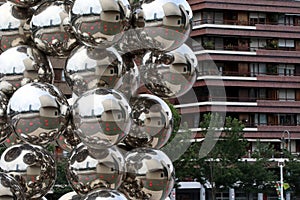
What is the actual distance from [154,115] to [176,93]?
0.17m

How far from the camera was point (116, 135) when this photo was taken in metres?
3.18

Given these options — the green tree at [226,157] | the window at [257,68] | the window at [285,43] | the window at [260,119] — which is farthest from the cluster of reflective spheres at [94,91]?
the window at [285,43]

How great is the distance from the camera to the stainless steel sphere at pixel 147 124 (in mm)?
3631

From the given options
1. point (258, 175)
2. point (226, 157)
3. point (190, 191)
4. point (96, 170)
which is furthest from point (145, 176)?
point (190, 191)

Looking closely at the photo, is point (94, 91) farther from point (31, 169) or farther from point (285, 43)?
point (285, 43)

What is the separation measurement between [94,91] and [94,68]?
16 cm

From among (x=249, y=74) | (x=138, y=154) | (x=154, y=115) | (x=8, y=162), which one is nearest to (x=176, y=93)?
(x=154, y=115)

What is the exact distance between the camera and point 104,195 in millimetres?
3168

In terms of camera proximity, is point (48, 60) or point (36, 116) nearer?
point (36, 116)

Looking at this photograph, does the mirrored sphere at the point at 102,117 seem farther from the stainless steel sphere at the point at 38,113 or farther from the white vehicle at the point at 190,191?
the white vehicle at the point at 190,191

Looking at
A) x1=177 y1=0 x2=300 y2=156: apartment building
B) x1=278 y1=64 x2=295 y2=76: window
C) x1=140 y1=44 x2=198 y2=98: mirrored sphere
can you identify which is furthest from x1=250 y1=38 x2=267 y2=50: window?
x1=140 y1=44 x2=198 y2=98: mirrored sphere

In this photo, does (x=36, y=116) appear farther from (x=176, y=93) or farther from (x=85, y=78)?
(x=176, y=93)

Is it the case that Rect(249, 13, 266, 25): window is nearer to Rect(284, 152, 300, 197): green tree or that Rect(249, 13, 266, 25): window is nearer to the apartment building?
the apartment building

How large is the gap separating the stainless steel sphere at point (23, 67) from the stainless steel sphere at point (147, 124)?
45cm
